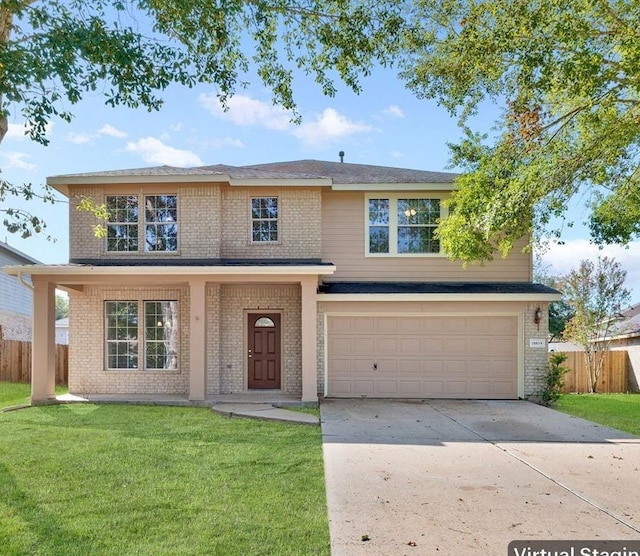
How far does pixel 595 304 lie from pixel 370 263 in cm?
962

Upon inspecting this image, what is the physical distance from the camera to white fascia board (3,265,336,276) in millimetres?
10773

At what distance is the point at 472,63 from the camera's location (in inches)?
371

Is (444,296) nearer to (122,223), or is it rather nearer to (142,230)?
(142,230)

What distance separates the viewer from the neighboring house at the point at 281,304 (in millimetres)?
12234

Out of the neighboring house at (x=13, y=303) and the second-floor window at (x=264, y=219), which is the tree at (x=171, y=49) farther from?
the neighboring house at (x=13, y=303)

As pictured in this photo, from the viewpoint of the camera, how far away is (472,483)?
18.2ft

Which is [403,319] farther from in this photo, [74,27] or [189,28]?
[74,27]

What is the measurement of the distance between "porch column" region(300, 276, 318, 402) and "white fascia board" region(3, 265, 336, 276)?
36 cm

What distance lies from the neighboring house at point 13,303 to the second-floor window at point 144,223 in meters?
11.1

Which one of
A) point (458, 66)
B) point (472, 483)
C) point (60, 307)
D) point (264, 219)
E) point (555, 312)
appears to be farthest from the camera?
point (60, 307)

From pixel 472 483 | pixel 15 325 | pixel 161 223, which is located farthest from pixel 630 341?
pixel 15 325

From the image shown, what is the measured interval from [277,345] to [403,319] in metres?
3.19

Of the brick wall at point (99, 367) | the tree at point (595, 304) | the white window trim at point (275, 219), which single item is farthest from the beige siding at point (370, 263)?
the tree at point (595, 304)

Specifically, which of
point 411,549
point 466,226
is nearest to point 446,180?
point 466,226
